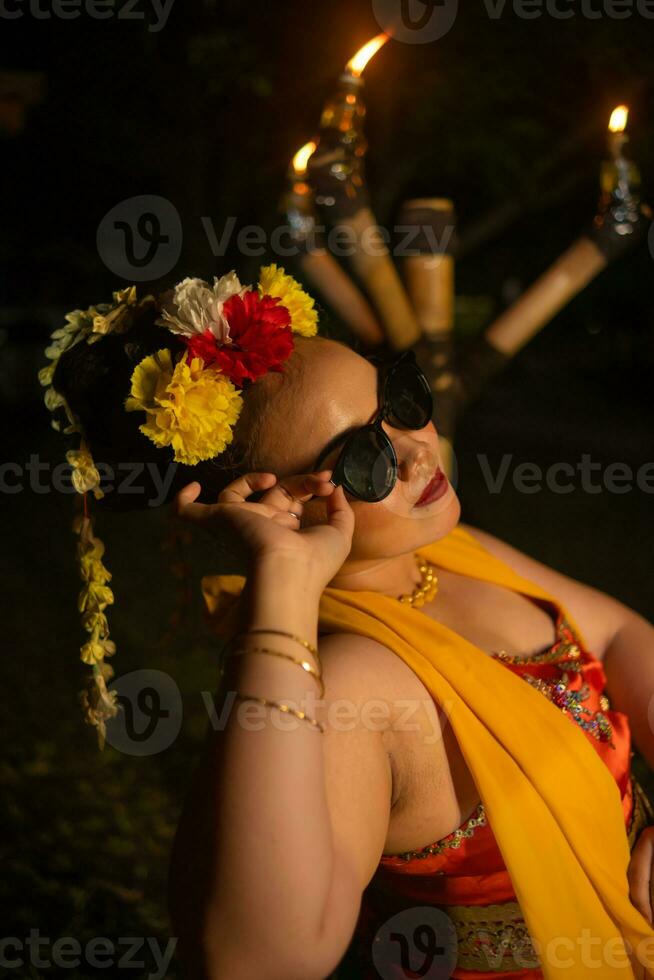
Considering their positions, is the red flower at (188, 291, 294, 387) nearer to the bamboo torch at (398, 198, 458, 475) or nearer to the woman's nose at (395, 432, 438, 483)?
the woman's nose at (395, 432, 438, 483)

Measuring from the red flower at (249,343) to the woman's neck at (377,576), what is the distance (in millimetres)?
468

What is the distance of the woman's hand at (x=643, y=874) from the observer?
1.81 meters

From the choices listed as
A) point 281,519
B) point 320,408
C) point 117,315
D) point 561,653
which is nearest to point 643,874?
point 561,653

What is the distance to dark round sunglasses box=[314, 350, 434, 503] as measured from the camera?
5.82ft

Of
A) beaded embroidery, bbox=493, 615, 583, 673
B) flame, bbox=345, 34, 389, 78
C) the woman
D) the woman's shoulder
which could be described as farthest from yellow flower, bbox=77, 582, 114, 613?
flame, bbox=345, 34, 389, 78

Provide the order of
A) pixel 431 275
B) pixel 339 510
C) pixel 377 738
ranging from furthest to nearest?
1. pixel 431 275
2. pixel 339 510
3. pixel 377 738

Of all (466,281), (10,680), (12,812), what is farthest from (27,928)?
(466,281)

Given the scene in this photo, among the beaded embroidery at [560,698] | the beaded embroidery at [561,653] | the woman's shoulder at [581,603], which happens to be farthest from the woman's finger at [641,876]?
the woman's shoulder at [581,603]

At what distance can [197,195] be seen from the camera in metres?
7.16

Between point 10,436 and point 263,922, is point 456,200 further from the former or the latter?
point 263,922

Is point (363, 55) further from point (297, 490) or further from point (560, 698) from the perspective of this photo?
point (560, 698)

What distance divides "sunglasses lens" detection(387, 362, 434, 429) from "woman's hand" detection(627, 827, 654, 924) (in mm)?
1026

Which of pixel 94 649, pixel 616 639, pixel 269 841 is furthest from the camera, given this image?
pixel 616 639

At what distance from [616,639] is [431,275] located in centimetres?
129
